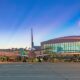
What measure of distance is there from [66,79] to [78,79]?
1.72ft

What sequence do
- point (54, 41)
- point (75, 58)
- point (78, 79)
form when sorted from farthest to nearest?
1. point (54, 41)
2. point (75, 58)
3. point (78, 79)

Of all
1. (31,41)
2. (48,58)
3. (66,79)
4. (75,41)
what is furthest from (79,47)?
(66,79)

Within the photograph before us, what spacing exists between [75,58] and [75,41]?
5813cm

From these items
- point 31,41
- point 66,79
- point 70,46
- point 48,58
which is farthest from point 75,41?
point 66,79

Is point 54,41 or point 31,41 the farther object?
point 54,41

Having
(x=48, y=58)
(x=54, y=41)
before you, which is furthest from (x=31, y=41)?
(x=54, y=41)

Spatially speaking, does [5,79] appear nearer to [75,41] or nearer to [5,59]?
[5,59]

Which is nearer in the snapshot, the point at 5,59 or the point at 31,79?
the point at 31,79

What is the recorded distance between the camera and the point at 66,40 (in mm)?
100188

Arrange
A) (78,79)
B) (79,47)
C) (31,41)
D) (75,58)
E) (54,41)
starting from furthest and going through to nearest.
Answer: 1. (54,41)
2. (79,47)
3. (31,41)
4. (75,58)
5. (78,79)

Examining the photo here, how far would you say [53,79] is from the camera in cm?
1394

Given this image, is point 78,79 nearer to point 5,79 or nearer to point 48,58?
point 5,79

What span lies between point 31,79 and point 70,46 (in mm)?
86401

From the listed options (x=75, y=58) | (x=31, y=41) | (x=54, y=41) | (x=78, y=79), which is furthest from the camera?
(x=54, y=41)
